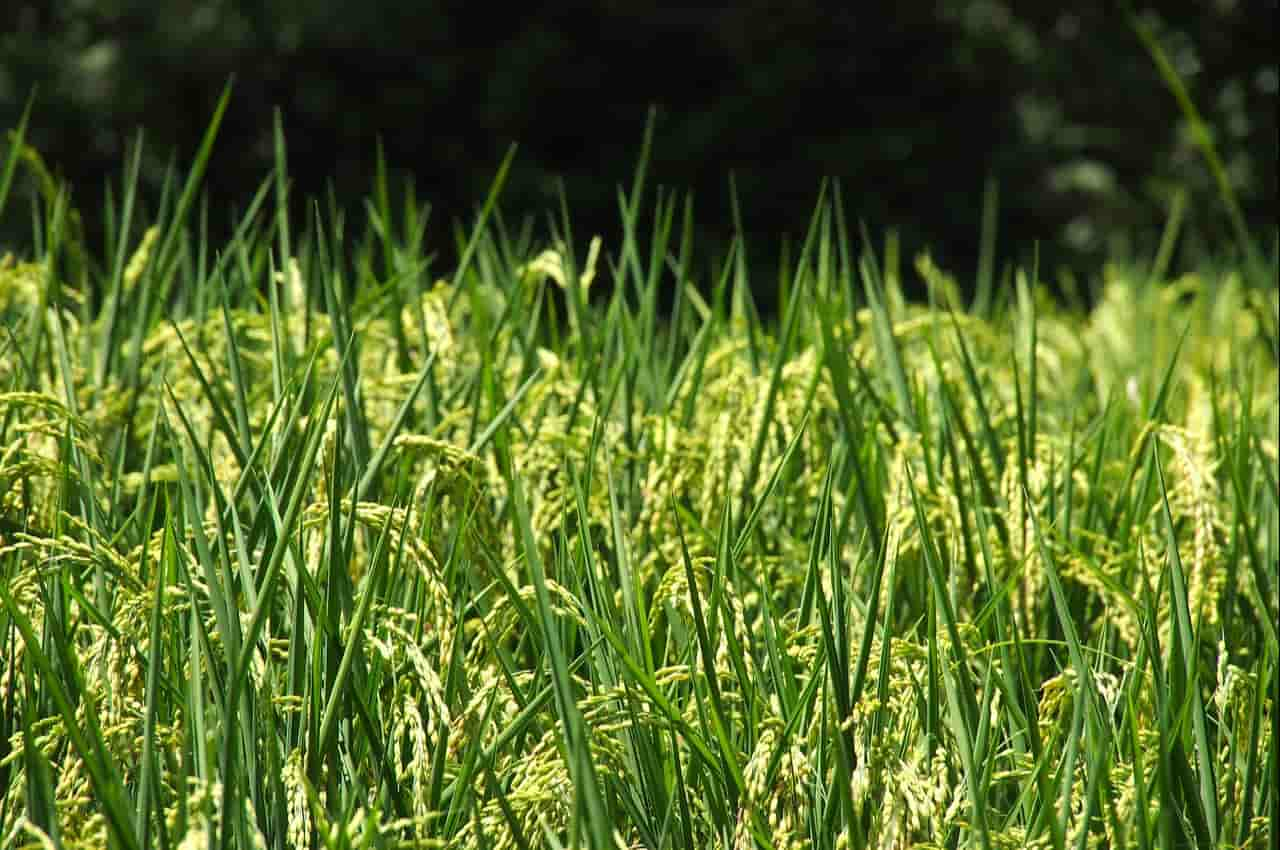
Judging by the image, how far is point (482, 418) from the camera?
1.65 m

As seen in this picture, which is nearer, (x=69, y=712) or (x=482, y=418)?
(x=69, y=712)

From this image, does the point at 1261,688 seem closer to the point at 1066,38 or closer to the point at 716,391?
the point at 716,391

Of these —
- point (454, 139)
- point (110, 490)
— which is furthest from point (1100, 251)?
point (110, 490)

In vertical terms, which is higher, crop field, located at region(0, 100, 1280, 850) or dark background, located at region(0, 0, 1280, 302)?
crop field, located at region(0, 100, 1280, 850)

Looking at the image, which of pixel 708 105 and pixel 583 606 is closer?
pixel 583 606

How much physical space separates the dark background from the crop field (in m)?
4.74

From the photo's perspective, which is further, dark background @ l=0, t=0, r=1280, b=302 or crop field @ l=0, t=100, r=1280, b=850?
dark background @ l=0, t=0, r=1280, b=302

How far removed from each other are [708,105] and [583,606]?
7383 millimetres

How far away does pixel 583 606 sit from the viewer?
1.09m

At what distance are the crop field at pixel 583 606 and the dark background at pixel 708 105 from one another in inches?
187

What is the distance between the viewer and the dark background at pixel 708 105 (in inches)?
273

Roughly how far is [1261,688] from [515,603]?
52cm

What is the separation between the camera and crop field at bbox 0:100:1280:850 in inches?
38.4

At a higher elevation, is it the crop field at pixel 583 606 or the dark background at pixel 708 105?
the crop field at pixel 583 606
